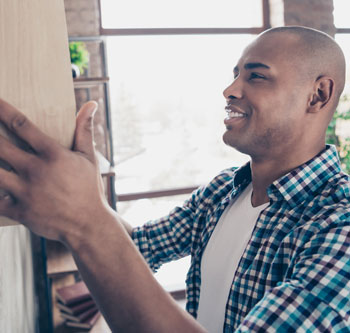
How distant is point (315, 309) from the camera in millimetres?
683

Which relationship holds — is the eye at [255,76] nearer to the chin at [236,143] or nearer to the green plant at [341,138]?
the chin at [236,143]

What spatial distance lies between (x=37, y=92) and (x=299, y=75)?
958mm

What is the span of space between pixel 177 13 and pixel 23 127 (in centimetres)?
298

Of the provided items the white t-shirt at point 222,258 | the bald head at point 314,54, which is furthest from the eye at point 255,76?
the white t-shirt at point 222,258

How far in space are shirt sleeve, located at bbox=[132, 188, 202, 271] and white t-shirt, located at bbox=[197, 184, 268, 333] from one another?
157 millimetres

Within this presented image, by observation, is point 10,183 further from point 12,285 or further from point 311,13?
point 311,13

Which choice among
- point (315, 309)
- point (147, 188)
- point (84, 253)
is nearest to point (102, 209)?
point (84, 253)

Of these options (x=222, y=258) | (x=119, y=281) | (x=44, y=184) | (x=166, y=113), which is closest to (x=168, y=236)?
(x=222, y=258)

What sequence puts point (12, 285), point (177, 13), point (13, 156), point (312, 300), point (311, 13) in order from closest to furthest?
point (13, 156) < point (312, 300) < point (12, 285) < point (177, 13) < point (311, 13)

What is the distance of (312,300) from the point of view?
0.69 metres

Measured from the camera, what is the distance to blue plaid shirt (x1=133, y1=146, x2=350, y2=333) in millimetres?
686

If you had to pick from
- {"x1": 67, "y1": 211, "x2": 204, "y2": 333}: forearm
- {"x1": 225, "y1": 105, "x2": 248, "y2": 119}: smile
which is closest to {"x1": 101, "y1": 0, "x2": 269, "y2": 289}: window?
{"x1": 225, "y1": 105, "x2": 248, "y2": 119}: smile

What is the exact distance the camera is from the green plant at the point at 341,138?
3.40m

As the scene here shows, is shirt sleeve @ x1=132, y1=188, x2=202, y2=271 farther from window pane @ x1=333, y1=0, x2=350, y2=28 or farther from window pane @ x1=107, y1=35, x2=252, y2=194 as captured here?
window pane @ x1=333, y1=0, x2=350, y2=28
